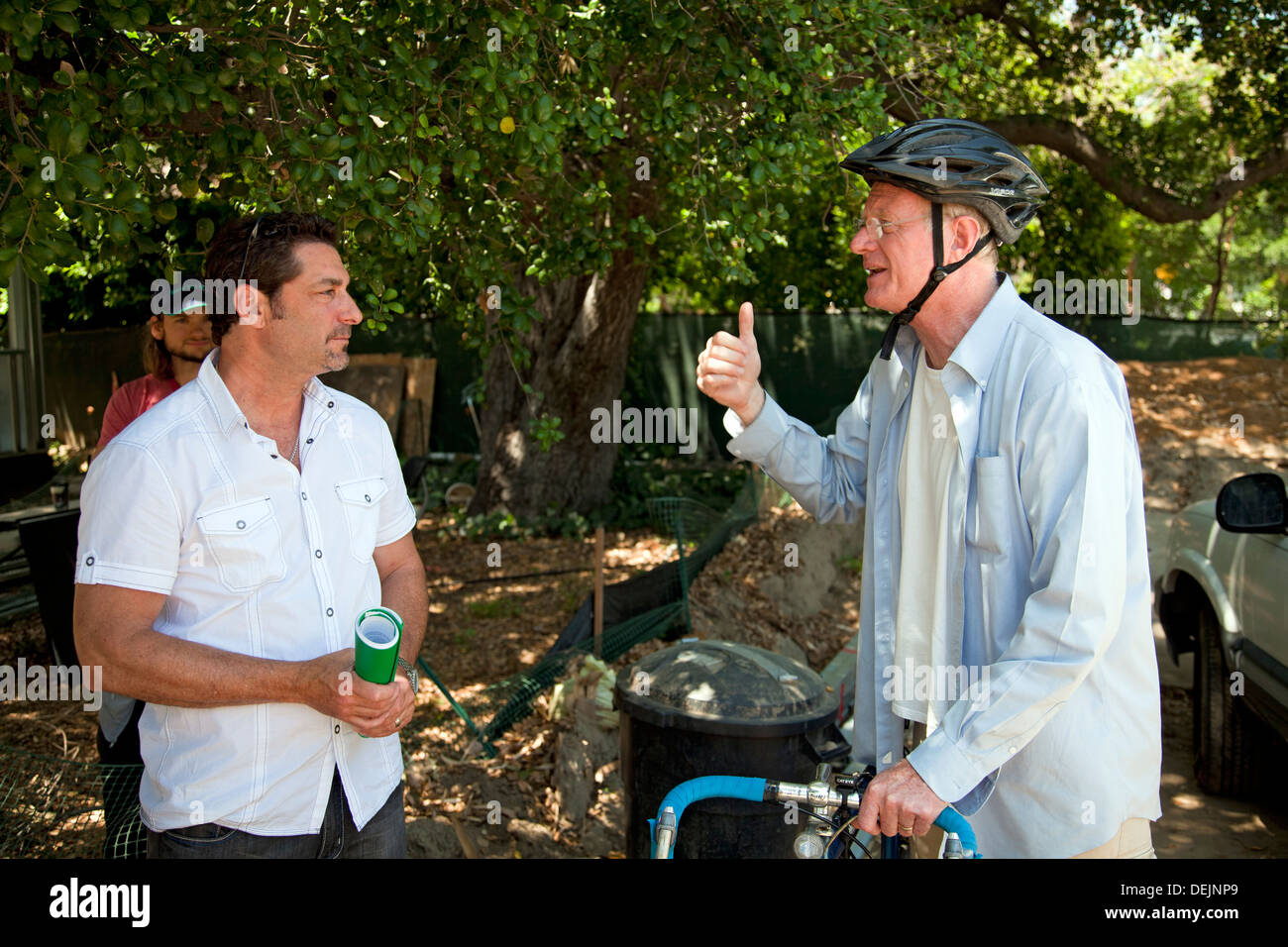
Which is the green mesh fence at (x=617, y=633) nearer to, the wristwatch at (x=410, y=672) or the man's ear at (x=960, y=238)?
the wristwatch at (x=410, y=672)

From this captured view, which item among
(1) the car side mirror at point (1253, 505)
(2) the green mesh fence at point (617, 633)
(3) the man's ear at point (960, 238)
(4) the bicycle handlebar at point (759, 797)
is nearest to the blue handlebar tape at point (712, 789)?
(4) the bicycle handlebar at point (759, 797)

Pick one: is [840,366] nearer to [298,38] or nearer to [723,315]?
[723,315]

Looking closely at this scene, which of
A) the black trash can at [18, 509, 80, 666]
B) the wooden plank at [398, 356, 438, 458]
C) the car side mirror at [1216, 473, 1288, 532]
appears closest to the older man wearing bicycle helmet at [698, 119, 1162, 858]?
the car side mirror at [1216, 473, 1288, 532]

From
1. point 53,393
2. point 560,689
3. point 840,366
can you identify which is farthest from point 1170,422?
point 53,393

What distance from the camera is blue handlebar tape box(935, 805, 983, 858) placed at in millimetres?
2213

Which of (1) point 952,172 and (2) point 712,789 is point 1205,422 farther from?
(2) point 712,789

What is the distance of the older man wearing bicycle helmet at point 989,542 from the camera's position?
2135 mm

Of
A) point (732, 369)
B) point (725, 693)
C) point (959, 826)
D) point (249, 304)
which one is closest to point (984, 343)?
point (732, 369)

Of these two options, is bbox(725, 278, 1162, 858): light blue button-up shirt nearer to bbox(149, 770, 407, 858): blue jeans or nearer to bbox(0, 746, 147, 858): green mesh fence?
bbox(149, 770, 407, 858): blue jeans

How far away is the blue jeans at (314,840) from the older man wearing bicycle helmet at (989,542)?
3.89 feet

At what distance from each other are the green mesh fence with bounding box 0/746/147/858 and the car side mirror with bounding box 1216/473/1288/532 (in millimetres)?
4267

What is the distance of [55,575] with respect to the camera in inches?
224

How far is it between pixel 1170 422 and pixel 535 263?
10057mm

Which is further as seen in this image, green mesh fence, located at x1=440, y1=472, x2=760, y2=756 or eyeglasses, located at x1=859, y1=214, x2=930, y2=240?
green mesh fence, located at x1=440, y1=472, x2=760, y2=756
